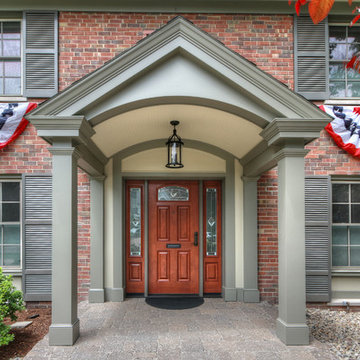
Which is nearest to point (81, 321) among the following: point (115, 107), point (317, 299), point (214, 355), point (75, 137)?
point (214, 355)

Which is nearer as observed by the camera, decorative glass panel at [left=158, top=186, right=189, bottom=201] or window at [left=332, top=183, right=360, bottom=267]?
window at [left=332, top=183, right=360, bottom=267]

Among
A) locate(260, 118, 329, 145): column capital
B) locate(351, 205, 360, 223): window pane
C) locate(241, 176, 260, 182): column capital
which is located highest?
locate(260, 118, 329, 145): column capital

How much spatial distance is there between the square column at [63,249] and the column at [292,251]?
274 centimetres

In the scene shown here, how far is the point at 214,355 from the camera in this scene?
3.71m

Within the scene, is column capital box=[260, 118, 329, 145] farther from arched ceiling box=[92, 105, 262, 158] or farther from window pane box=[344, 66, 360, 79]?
window pane box=[344, 66, 360, 79]

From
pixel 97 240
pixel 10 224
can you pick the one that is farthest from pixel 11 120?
pixel 97 240

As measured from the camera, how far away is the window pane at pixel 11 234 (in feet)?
19.4

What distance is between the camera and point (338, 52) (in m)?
6.12

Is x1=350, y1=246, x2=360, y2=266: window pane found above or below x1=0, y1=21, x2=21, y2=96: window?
below

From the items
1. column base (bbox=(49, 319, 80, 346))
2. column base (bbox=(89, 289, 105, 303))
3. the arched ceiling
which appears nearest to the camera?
column base (bbox=(49, 319, 80, 346))

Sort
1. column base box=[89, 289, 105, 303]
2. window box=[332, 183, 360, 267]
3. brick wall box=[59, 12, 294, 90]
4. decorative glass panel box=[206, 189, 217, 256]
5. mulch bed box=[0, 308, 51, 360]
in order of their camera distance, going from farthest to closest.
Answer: decorative glass panel box=[206, 189, 217, 256]
window box=[332, 183, 360, 267]
brick wall box=[59, 12, 294, 90]
column base box=[89, 289, 105, 303]
mulch bed box=[0, 308, 51, 360]

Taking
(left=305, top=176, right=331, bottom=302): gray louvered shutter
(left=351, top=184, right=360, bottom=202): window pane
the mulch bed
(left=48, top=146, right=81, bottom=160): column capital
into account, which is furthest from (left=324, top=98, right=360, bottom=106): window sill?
the mulch bed

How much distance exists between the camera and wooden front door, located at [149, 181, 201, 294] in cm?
616

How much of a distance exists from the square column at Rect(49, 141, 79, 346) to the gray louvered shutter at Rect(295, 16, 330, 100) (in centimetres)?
450
